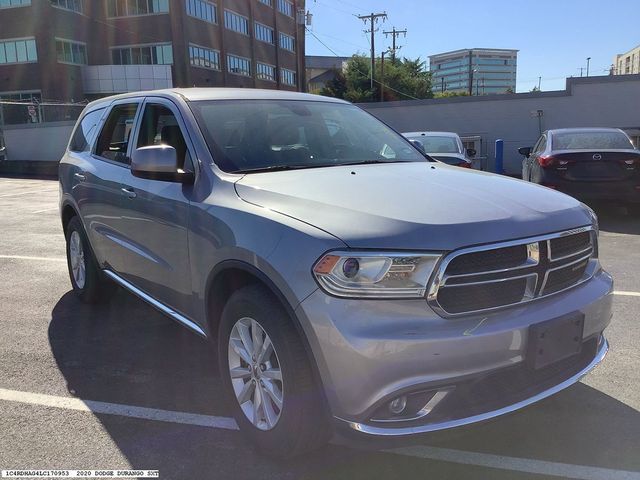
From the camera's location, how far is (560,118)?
58.2ft

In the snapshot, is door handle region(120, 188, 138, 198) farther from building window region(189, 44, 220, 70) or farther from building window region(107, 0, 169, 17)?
building window region(107, 0, 169, 17)

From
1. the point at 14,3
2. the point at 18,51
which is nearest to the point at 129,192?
the point at 18,51

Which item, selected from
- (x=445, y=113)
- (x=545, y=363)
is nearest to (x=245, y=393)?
(x=545, y=363)

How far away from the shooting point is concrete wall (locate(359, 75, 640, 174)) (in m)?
17.3

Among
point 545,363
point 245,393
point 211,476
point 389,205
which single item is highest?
point 389,205

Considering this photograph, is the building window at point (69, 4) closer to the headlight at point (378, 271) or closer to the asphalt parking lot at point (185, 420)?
the asphalt parking lot at point (185, 420)

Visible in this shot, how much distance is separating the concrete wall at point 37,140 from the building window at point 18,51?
11462mm

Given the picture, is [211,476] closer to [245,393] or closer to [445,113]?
[245,393]

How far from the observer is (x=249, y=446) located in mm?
2893

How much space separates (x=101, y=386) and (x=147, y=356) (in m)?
0.51

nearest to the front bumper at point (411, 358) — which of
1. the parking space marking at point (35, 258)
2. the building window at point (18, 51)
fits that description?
the parking space marking at point (35, 258)

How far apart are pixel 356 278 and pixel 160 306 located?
6.31 ft

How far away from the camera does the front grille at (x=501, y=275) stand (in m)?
2.29

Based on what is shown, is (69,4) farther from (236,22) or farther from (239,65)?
(239,65)
